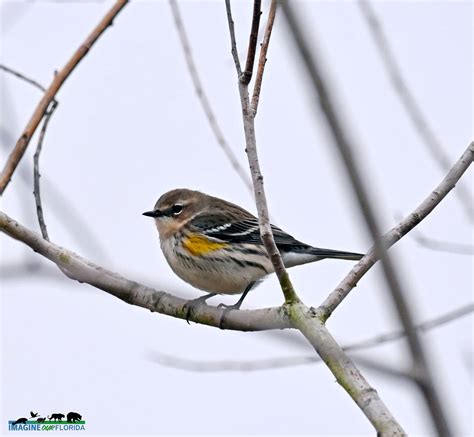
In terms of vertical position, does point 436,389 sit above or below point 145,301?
below

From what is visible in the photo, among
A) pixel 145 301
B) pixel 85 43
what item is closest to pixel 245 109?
pixel 145 301

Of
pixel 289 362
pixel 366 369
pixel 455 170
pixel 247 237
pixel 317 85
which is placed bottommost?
pixel 366 369

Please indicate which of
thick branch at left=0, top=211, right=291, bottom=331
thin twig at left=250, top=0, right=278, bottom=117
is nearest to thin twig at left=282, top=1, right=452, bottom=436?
thin twig at left=250, top=0, right=278, bottom=117

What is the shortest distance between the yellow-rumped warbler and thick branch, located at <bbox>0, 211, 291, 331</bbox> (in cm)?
234

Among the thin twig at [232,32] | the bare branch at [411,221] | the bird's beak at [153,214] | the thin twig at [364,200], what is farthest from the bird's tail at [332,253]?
the thin twig at [364,200]

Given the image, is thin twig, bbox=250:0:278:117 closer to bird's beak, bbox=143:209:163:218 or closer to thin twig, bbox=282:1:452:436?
thin twig, bbox=282:1:452:436

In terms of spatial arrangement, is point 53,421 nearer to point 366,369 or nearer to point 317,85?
point 366,369

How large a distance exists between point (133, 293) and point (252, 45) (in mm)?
2259

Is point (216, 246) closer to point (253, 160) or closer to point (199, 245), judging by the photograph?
point (199, 245)

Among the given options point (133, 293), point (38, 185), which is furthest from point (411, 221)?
point (38, 185)

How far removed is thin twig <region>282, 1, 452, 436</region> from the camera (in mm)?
1273

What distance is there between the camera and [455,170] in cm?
406

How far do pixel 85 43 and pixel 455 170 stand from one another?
10.6 ft

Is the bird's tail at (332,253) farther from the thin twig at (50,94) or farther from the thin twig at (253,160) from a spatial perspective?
the thin twig at (253,160)
